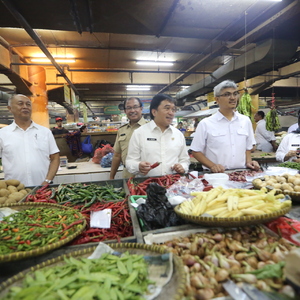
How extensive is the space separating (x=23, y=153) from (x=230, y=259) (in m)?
3.37

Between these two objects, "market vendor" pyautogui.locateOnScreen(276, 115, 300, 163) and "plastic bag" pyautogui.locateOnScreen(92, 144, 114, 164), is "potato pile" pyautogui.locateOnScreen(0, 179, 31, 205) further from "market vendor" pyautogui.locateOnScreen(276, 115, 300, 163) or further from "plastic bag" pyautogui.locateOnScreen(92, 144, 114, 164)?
"market vendor" pyautogui.locateOnScreen(276, 115, 300, 163)

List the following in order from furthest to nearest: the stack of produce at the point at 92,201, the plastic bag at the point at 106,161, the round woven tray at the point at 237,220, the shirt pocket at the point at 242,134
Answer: the plastic bag at the point at 106,161
the shirt pocket at the point at 242,134
the stack of produce at the point at 92,201
the round woven tray at the point at 237,220

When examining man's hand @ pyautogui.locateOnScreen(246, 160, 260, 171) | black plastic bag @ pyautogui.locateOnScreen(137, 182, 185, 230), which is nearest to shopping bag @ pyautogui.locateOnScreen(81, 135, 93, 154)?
man's hand @ pyautogui.locateOnScreen(246, 160, 260, 171)

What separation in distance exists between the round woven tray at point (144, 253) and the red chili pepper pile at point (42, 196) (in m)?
1.33

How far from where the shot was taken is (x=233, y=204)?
158 centimetres

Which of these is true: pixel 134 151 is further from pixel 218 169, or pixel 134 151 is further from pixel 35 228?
pixel 35 228

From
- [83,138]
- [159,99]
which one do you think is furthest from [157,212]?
[83,138]

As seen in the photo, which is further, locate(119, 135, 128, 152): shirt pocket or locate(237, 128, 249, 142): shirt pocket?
locate(119, 135, 128, 152): shirt pocket

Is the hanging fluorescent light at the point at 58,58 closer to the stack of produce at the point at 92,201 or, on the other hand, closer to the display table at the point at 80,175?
the display table at the point at 80,175

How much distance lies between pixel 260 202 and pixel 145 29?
4.85 m

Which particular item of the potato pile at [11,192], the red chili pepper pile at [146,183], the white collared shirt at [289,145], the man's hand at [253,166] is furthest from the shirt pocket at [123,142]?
the white collared shirt at [289,145]

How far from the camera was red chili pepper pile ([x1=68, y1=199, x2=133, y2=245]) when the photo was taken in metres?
1.60

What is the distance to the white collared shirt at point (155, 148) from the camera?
3.19 m

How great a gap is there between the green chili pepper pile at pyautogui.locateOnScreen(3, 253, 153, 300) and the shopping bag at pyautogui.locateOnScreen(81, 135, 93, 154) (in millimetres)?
7246
